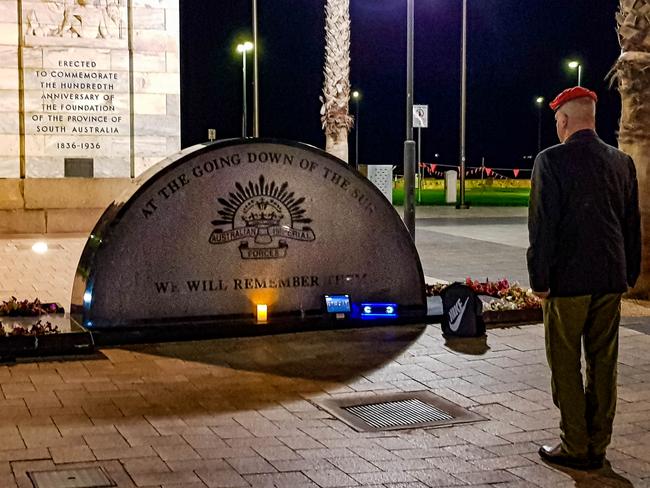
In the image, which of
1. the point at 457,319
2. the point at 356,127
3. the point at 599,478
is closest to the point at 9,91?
the point at 457,319

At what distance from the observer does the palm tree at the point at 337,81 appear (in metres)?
29.6

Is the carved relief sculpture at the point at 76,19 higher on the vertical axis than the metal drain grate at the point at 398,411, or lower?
higher

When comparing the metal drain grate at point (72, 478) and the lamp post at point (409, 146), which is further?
the lamp post at point (409, 146)

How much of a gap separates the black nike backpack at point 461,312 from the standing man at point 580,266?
348 centimetres

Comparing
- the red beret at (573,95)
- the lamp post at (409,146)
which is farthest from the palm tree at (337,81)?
the red beret at (573,95)

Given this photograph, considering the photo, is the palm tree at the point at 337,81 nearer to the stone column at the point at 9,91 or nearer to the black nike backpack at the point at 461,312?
the stone column at the point at 9,91

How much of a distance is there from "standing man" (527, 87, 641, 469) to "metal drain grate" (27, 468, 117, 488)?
8.20 feet

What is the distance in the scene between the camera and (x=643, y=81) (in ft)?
37.5

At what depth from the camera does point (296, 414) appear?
21.7 ft

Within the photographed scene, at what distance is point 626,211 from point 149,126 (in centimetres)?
1691

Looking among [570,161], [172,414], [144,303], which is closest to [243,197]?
[144,303]

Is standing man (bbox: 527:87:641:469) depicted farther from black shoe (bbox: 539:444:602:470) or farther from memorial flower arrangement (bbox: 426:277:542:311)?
memorial flower arrangement (bbox: 426:277:542:311)

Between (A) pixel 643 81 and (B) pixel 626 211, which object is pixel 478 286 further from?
(B) pixel 626 211

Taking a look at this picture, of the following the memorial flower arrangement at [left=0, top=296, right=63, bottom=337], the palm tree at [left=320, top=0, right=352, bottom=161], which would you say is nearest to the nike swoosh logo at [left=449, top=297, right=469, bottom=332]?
the memorial flower arrangement at [left=0, top=296, right=63, bottom=337]
